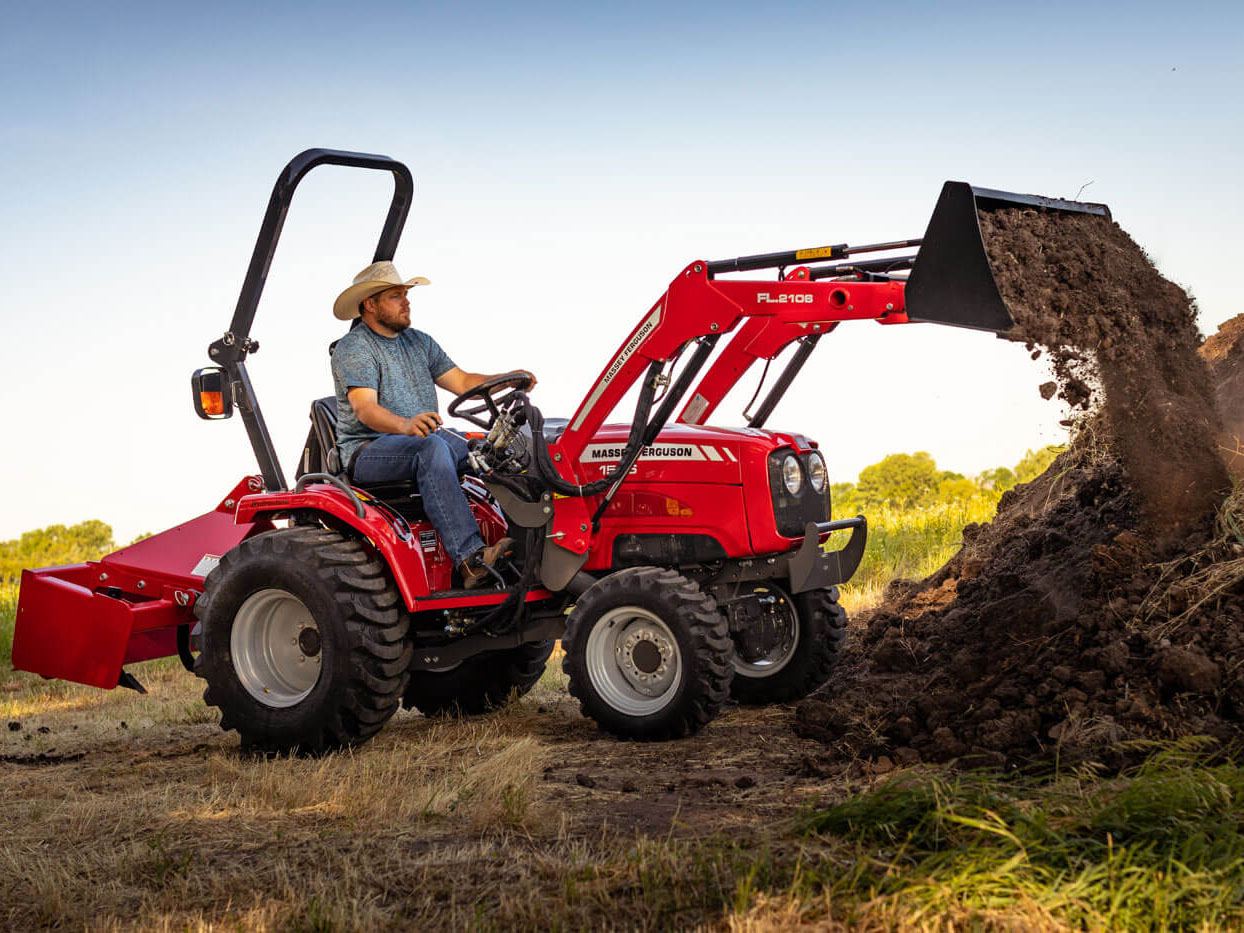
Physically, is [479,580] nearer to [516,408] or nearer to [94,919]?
[516,408]

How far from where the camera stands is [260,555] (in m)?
6.61

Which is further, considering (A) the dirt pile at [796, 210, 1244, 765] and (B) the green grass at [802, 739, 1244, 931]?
(A) the dirt pile at [796, 210, 1244, 765]

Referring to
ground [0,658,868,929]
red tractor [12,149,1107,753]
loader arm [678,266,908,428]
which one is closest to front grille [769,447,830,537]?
red tractor [12,149,1107,753]

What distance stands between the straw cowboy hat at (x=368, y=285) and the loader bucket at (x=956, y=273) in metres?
2.58

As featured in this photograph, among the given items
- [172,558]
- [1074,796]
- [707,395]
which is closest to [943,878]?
[1074,796]

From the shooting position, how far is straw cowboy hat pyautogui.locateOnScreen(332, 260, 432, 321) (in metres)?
6.80

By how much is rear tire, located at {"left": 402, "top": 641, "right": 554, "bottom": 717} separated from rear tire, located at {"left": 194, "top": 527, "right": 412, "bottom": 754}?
1.15m

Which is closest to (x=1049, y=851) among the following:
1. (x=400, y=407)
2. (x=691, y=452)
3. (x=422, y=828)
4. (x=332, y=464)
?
(x=422, y=828)

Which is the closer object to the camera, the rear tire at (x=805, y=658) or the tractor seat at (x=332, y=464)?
the tractor seat at (x=332, y=464)

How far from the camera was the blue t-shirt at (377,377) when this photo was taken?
664cm

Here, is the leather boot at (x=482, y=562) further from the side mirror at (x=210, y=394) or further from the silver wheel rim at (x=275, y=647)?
the side mirror at (x=210, y=394)

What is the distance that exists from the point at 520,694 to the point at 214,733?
174 cm

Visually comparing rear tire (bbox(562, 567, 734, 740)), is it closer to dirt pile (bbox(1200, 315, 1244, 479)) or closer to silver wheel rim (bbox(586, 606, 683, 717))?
silver wheel rim (bbox(586, 606, 683, 717))

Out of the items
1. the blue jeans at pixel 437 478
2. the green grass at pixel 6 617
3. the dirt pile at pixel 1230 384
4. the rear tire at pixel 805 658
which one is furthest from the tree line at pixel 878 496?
the blue jeans at pixel 437 478
